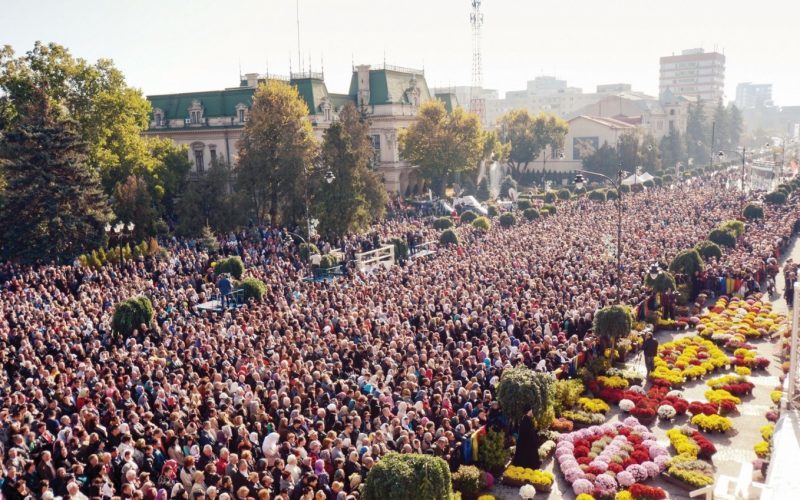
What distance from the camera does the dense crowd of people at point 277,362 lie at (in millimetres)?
11969

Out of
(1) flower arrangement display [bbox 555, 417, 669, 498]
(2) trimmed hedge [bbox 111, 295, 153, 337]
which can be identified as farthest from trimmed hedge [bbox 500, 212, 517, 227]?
(1) flower arrangement display [bbox 555, 417, 669, 498]

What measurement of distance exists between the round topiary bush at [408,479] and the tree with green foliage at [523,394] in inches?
146

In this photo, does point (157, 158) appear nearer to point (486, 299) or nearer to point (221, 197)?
point (221, 197)

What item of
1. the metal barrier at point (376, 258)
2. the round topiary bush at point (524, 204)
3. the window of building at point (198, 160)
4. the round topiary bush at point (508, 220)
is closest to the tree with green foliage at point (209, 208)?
the metal barrier at point (376, 258)

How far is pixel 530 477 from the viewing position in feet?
45.9

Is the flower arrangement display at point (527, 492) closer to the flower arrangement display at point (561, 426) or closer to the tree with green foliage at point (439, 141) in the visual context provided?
the flower arrangement display at point (561, 426)

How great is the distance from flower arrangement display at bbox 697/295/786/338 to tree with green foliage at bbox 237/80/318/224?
2353cm

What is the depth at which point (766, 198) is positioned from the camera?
165ft

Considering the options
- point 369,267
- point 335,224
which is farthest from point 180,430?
point 335,224

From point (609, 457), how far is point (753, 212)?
1334 inches

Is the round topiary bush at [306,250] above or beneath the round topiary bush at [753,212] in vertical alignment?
beneath

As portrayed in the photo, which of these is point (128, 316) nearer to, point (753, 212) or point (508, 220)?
point (508, 220)

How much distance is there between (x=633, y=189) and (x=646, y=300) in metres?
42.4

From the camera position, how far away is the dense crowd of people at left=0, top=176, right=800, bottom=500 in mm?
11969
